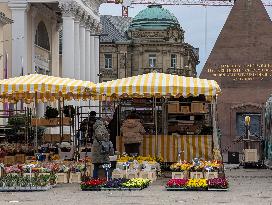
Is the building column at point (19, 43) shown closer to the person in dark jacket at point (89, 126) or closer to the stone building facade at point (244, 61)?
the stone building facade at point (244, 61)

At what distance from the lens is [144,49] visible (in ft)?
351

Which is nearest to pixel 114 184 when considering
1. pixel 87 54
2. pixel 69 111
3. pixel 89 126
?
pixel 89 126

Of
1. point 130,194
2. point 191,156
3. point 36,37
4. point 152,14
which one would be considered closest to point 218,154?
point 191,156

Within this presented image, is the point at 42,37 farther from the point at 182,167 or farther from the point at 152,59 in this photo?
the point at 182,167

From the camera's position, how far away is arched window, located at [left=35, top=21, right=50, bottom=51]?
6515 centimetres

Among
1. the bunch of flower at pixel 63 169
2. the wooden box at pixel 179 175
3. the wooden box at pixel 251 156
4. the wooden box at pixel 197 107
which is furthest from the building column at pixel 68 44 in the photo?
the wooden box at pixel 179 175

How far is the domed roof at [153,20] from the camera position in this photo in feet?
353

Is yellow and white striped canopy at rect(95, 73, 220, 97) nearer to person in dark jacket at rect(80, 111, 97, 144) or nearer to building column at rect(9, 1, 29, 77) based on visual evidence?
person in dark jacket at rect(80, 111, 97, 144)

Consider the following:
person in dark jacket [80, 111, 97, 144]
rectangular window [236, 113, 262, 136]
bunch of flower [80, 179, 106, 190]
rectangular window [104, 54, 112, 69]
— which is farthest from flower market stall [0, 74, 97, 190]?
rectangular window [104, 54, 112, 69]

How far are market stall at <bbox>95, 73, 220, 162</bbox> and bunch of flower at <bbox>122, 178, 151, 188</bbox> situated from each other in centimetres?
334

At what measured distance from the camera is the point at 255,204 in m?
17.9

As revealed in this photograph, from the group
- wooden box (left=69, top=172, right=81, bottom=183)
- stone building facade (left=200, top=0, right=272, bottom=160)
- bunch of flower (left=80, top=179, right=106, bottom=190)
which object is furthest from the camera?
stone building facade (left=200, top=0, right=272, bottom=160)

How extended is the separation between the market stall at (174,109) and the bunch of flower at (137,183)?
3.34 metres

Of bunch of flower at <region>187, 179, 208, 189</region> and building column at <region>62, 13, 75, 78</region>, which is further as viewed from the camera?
building column at <region>62, 13, 75, 78</region>
